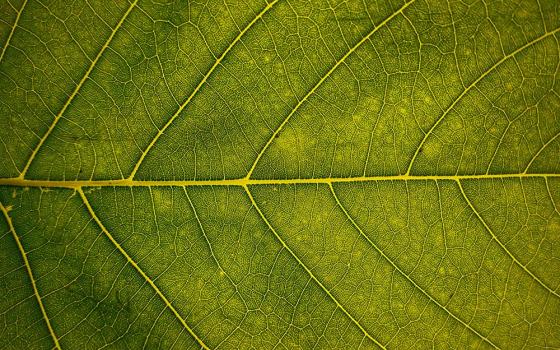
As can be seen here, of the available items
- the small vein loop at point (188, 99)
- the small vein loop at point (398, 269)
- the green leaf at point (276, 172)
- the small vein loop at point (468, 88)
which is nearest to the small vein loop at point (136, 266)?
the green leaf at point (276, 172)

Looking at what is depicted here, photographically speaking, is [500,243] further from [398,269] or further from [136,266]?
[136,266]

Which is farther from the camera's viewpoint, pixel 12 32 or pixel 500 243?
pixel 500 243

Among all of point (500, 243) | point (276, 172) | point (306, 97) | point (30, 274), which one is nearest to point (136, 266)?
point (30, 274)

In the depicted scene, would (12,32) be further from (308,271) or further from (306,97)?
(308,271)

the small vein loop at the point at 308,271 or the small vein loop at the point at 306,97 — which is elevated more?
the small vein loop at the point at 306,97

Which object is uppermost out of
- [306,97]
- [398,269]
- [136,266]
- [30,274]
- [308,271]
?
[306,97]

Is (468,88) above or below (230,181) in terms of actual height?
above

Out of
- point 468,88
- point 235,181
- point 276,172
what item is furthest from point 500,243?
point 235,181

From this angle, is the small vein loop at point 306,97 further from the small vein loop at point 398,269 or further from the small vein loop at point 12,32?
the small vein loop at point 12,32

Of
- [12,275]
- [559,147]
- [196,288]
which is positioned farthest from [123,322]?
[559,147]
